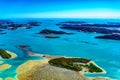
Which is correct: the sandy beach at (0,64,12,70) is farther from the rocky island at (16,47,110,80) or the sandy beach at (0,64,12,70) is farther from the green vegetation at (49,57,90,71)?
the green vegetation at (49,57,90,71)

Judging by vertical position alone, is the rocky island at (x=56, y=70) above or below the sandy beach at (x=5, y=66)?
above

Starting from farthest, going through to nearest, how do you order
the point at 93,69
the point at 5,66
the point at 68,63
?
the point at 68,63
the point at 5,66
the point at 93,69

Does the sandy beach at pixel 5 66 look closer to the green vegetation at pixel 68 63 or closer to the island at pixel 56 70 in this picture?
the island at pixel 56 70

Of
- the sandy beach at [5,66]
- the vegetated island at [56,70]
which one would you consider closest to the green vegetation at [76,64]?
the vegetated island at [56,70]

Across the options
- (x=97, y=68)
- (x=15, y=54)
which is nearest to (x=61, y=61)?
(x=97, y=68)

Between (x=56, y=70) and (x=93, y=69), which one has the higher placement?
(x=56, y=70)

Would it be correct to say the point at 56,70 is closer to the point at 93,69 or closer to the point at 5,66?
the point at 93,69

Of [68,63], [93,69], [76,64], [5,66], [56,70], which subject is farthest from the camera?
[68,63]

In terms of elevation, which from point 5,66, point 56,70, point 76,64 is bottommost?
point 5,66

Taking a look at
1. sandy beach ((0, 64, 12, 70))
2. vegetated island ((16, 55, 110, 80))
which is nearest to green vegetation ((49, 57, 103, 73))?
vegetated island ((16, 55, 110, 80))

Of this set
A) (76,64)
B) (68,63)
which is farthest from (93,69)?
(68,63)
